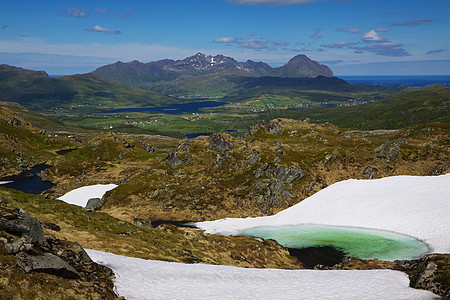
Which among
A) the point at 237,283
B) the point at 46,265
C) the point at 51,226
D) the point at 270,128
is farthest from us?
the point at 270,128

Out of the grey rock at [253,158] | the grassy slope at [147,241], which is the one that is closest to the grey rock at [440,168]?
the grey rock at [253,158]

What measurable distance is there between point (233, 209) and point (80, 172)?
9598 centimetres

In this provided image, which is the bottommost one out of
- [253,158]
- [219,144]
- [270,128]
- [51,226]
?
[51,226]

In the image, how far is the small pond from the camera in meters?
131

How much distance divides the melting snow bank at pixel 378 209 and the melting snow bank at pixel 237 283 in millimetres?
Answer: 30324

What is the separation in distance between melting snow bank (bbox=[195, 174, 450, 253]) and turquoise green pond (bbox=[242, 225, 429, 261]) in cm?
249

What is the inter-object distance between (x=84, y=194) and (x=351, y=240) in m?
93.2

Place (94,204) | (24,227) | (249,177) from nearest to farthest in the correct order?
1. (24,227)
2. (249,177)
3. (94,204)

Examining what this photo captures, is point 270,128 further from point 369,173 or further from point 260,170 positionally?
point 369,173

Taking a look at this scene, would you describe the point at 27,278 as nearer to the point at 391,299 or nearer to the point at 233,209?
the point at 391,299

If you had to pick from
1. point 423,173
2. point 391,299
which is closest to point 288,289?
point 391,299

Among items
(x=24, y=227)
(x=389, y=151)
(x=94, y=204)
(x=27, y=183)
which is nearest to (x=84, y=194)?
(x=94, y=204)

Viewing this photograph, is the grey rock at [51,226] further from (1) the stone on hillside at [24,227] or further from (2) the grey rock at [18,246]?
(2) the grey rock at [18,246]

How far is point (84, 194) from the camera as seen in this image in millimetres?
107250
